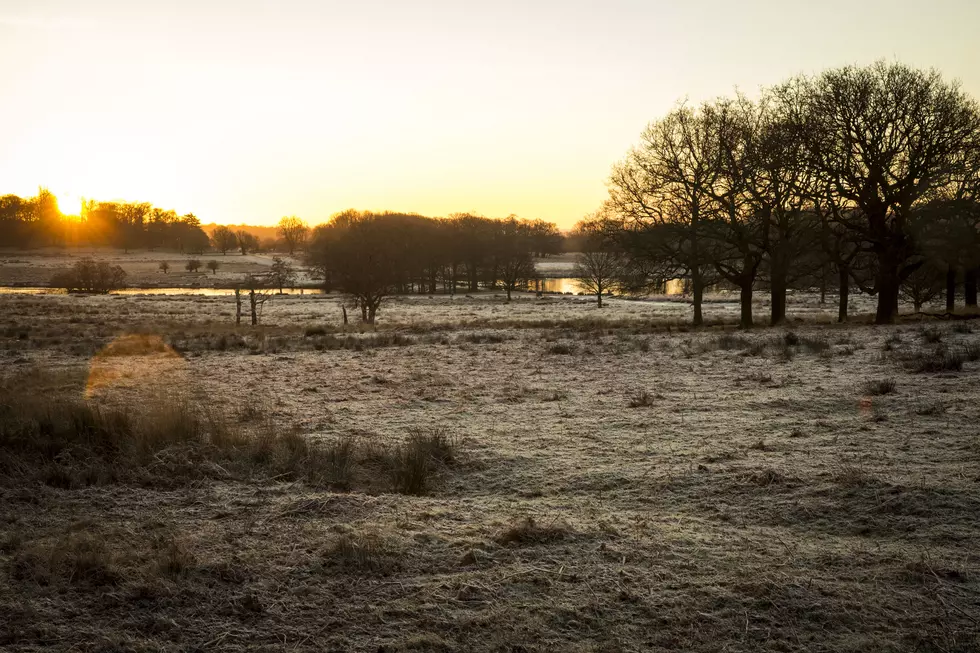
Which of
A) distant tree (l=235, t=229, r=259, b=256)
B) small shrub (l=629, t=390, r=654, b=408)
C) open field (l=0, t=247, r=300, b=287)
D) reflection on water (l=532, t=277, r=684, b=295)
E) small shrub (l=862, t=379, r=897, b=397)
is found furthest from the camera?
distant tree (l=235, t=229, r=259, b=256)

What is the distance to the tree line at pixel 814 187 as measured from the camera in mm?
24578

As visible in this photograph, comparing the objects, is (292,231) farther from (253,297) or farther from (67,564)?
(67,564)

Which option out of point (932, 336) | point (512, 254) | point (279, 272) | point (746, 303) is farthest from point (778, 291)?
point (512, 254)

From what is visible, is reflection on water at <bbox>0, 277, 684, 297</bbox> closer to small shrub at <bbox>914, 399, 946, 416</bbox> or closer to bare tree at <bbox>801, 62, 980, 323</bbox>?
bare tree at <bbox>801, 62, 980, 323</bbox>

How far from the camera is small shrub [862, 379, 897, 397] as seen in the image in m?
10.7

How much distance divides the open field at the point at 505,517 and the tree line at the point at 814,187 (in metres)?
14.8

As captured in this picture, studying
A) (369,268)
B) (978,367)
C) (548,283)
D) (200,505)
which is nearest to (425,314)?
(369,268)

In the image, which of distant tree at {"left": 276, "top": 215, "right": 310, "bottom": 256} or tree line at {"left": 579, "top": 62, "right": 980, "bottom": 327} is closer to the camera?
tree line at {"left": 579, "top": 62, "right": 980, "bottom": 327}

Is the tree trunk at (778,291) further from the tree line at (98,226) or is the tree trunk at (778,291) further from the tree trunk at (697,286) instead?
the tree line at (98,226)

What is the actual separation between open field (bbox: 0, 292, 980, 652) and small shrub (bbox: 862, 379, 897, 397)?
0.30 feet

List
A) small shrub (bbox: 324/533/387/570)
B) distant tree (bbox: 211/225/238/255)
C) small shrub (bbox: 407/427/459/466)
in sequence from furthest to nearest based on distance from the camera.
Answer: distant tree (bbox: 211/225/238/255) < small shrub (bbox: 407/427/459/466) < small shrub (bbox: 324/533/387/570)

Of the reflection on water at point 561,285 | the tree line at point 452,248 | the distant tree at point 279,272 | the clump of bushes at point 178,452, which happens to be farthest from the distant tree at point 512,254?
the clump of bushes at point 178,452

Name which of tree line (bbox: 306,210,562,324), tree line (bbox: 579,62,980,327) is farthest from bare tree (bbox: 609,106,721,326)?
tree line (bbox: 306,210,562,324)

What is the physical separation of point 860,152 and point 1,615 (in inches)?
1133
